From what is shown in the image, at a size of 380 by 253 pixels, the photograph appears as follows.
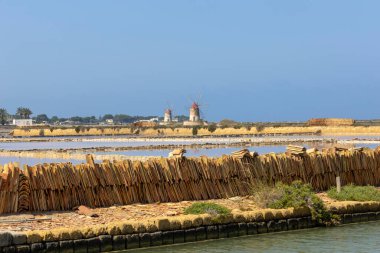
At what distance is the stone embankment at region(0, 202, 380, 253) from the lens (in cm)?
959

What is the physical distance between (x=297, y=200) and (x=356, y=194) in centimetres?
178

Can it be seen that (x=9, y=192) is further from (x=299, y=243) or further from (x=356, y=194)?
(x=356, y=194)

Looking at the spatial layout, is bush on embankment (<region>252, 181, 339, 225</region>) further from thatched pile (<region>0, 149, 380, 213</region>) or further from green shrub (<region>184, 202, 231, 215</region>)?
thatched pile (<region>0, 149, 380, 213</region>)

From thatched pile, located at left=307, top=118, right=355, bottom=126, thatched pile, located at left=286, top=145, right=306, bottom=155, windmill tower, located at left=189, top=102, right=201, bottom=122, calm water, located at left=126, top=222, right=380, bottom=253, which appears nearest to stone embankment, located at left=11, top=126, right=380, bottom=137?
thatched pile, located at left=307, top=118, right=355, bottom=126

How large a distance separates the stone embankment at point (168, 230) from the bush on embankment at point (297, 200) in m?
0.12

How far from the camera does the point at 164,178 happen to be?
13078 mm

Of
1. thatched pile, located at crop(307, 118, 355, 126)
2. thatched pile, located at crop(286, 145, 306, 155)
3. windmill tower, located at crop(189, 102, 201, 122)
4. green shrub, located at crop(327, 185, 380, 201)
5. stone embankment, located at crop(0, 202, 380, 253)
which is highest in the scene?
windmill tower, located at crop(189, 102, 201, 122)

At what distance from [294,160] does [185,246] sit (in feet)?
16.0

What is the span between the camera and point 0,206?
1146cm

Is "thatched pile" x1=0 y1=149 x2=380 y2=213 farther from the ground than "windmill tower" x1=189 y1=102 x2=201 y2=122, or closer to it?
closer to it

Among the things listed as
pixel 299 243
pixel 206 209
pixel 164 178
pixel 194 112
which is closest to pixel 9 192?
pixel 164 178

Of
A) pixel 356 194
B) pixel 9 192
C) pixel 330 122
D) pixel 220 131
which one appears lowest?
pixel 356 194

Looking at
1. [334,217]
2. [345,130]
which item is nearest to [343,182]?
[334,217]

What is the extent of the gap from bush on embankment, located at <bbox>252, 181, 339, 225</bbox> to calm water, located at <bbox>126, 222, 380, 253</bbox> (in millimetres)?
291
